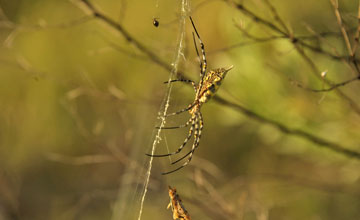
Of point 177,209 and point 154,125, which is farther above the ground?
point 154,125

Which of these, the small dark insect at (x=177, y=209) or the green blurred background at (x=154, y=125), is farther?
the green blurred background at (x=154, y=125)

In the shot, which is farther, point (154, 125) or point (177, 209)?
point (154, 125)

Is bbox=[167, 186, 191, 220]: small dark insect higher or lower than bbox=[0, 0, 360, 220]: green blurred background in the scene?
lower

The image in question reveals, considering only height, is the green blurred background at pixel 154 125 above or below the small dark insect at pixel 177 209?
above

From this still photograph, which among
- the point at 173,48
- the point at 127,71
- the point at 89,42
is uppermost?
the point at 89,42

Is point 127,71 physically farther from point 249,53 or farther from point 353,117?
point 353,117

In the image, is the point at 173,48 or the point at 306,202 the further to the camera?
the point at 306,202

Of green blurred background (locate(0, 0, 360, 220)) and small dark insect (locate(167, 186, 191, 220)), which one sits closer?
small dark insect (locate(167, 186, 191, 220))

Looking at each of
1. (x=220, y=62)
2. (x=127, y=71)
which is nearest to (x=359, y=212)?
(x=220, y=62)
